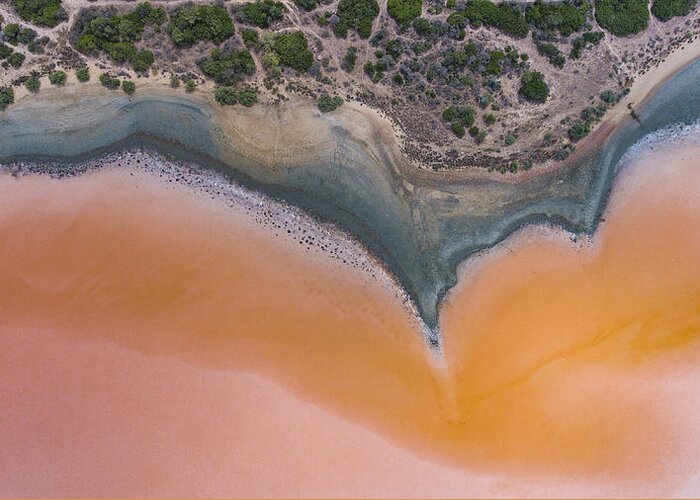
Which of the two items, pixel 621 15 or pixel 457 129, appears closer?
pixel 457 129

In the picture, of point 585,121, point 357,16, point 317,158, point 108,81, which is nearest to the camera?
point 108,81

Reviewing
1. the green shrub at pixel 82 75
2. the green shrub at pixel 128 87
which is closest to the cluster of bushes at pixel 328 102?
the green shrub at pixel 128 87

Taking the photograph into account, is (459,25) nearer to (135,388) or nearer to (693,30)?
(693,30)

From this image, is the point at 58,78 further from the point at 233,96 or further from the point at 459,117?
the point at 459,117

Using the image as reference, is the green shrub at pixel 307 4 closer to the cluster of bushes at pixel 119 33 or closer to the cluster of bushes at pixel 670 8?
the cluster of bushes at pixel 119 33

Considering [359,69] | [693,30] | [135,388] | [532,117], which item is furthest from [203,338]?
[693,30]

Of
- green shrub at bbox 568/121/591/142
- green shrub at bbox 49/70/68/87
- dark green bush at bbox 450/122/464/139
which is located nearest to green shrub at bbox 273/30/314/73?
dark green bush at bbox 450/122/464/139

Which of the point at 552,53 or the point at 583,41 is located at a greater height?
the point at 583,41

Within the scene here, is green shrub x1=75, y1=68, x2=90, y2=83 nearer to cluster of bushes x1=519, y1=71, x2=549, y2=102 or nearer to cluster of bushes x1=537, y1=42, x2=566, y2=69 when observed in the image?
cluster of bushes x1=519, y1=71, x2=549, y2=102

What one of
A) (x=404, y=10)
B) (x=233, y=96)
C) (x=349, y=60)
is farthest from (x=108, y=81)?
(x=404, y=10)
